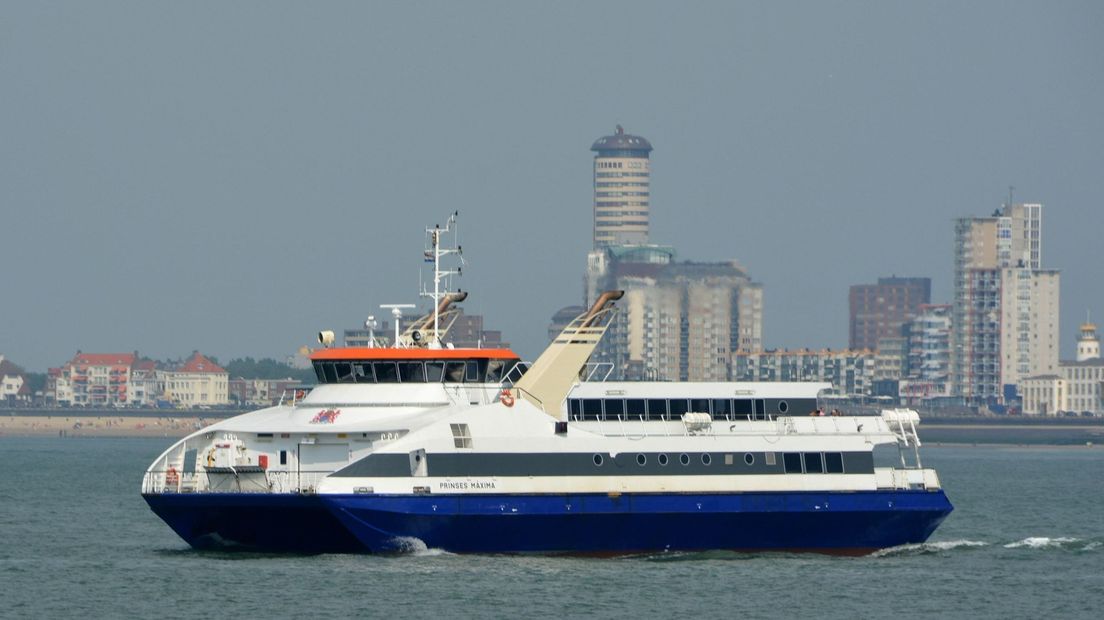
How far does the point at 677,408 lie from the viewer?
135 ft

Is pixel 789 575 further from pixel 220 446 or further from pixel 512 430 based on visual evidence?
pixel 220 446

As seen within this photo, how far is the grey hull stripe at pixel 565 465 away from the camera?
3756cm

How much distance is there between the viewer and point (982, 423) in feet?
655

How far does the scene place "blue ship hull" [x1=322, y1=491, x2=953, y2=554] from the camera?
37750mm

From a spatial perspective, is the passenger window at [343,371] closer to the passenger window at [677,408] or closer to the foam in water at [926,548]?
the passenger window at [677,408]

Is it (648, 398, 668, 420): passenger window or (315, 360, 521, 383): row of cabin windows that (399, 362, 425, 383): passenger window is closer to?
(315, 360, 521, 383): row of cabin windows

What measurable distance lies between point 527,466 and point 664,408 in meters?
3.81

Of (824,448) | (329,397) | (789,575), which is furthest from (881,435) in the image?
(329,397)

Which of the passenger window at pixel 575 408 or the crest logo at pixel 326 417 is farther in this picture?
the passenger window at pixel 575 408

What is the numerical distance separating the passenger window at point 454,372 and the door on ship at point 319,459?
8.21ft

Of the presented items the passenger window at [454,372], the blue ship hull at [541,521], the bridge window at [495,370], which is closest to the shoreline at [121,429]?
the bridge window at [495,370]

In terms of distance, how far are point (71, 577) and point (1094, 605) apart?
61.7 ft

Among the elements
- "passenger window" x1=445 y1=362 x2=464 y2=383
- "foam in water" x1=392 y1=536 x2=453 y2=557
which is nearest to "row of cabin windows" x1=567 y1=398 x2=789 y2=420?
"passenger window" x1=445 y1=362 x2=464 y2=383

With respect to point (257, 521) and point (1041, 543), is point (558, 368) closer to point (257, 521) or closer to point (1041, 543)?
point (257, 521)
